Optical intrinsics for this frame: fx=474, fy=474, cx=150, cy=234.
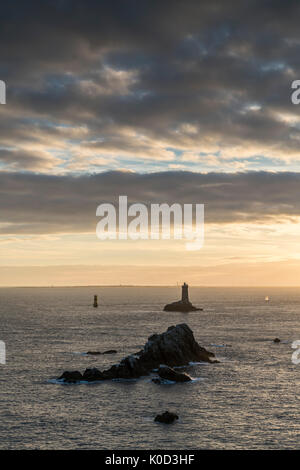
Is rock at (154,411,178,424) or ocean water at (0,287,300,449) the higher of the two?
rock at (154,411,178,424)

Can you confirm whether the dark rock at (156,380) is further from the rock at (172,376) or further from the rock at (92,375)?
the rock at (92,375)

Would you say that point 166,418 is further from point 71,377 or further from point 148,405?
point 71,377

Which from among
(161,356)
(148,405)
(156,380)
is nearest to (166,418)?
(148,405)

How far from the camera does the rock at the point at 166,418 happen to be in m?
62.8

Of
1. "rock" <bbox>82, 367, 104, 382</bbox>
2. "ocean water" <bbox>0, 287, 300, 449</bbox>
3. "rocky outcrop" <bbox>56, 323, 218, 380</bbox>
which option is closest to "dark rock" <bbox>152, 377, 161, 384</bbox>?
"ocean water" <bbox>0, 287, 300, 449</bbox>

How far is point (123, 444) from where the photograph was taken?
5528 centimetres

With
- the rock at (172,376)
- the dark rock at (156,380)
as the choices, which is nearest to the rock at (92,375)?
the dark rock at (156,380)

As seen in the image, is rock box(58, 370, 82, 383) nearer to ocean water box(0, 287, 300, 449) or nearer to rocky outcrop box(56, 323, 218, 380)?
rocky outcrop box(56, 323, 218, 380)

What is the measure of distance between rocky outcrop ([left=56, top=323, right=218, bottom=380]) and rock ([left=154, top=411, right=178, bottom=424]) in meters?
25.4

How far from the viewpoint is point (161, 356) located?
99000mm

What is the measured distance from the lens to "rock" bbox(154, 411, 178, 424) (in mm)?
62844

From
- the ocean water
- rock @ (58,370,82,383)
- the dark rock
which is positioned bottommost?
the ocean water

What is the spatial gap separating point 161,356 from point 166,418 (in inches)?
1418
